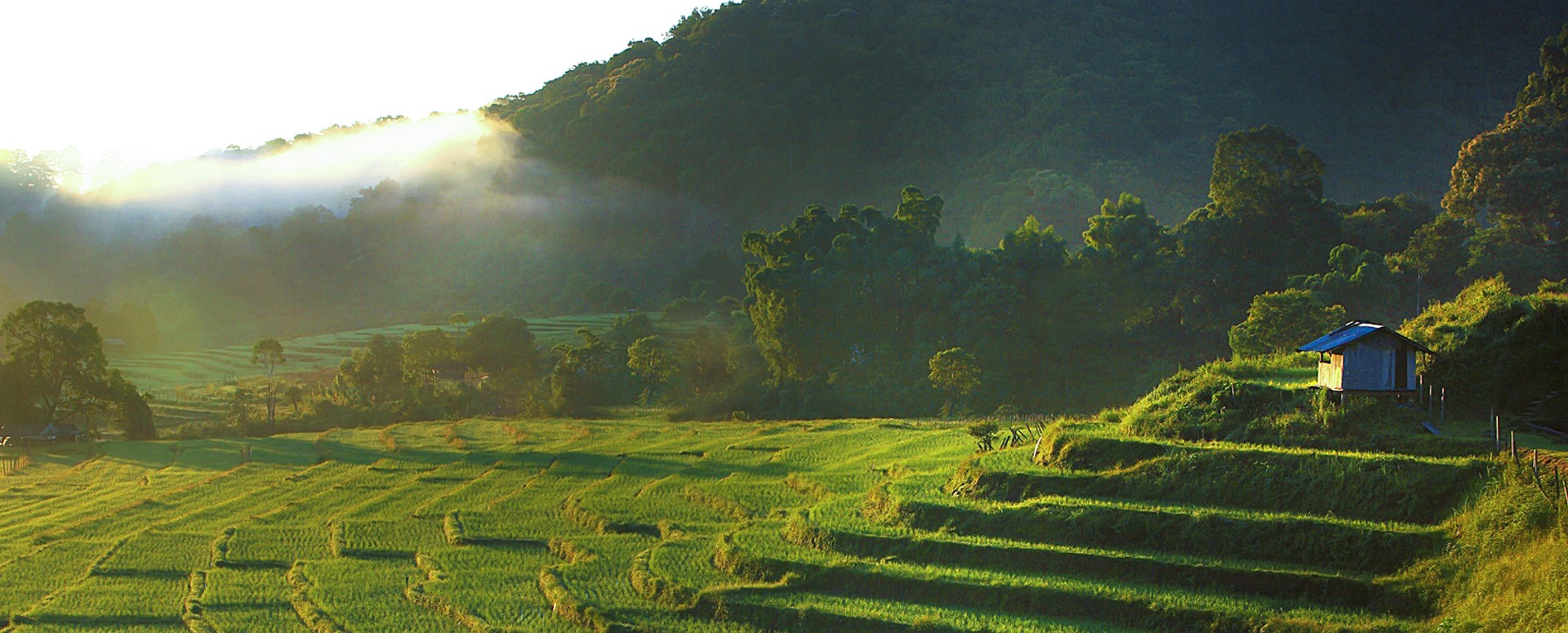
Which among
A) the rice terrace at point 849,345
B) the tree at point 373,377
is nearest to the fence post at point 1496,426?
the rice terrace at point 849,345

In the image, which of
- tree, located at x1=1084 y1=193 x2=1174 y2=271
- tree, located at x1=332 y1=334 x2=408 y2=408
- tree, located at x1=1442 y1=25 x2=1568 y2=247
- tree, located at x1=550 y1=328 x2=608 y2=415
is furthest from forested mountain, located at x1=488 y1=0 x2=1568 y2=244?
tree, located at x1=332 y1=334 x2=408 y2=408

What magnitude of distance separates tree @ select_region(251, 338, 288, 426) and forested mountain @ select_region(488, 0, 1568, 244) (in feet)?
118

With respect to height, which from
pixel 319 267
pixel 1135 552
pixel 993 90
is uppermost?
pixel 993 90

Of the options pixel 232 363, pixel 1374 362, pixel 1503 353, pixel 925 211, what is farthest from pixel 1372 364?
pixel 232 363

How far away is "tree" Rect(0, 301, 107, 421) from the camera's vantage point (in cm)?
4259

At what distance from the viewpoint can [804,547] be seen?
18.3 metres

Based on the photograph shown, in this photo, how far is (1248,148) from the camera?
4825 cm

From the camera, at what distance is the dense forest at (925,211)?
154 ft

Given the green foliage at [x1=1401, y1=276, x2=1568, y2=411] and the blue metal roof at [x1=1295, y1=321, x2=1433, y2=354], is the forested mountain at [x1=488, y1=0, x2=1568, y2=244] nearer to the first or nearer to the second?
the green foliage at [x1=1401, y1=276, x2=1568, y2=411]

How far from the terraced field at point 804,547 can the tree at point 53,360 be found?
1908 cm

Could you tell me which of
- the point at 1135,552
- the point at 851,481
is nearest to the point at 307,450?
the point at 851,481

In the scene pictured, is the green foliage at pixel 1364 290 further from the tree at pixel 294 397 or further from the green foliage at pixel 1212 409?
the tree at pixel 294 397

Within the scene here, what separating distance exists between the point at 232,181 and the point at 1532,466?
11313cm

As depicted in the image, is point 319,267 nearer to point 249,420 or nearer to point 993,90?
point 249,420
